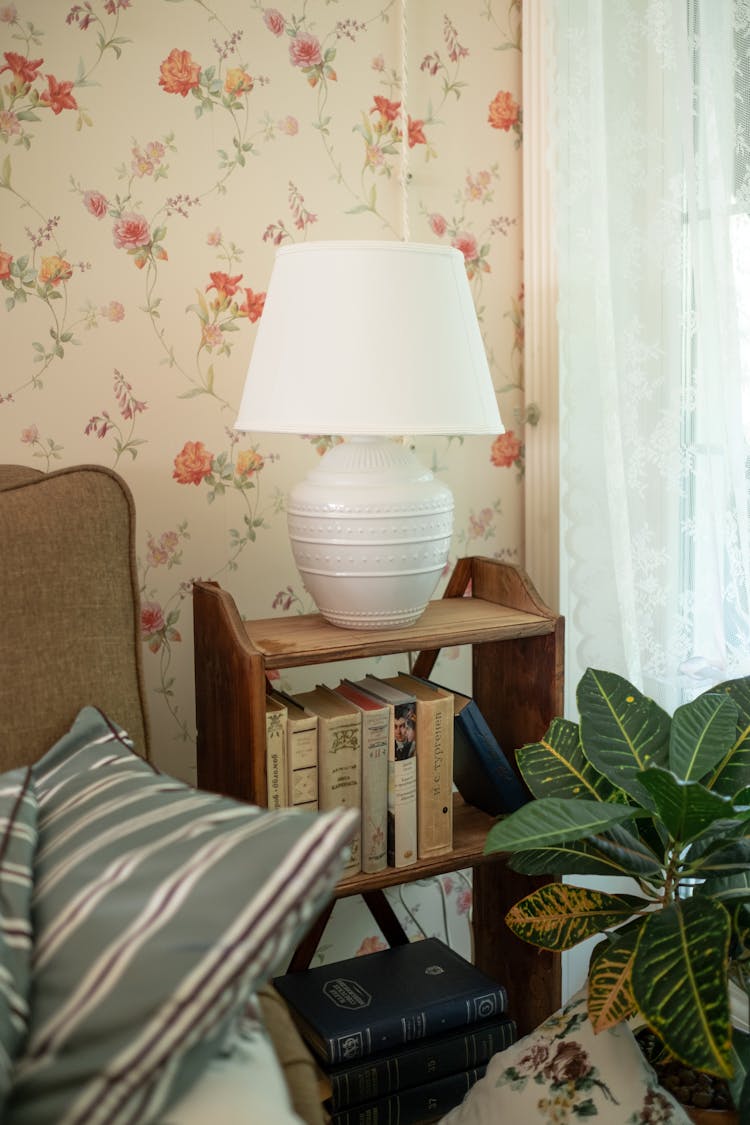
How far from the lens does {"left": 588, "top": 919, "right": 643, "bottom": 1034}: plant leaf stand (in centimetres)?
112

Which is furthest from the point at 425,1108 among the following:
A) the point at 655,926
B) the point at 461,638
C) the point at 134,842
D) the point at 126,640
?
the point at 134,842

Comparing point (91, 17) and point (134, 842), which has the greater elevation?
point (91, 17)

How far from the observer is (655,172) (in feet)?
5.00

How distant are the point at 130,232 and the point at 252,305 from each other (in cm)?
22

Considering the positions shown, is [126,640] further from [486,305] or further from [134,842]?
[486,305]

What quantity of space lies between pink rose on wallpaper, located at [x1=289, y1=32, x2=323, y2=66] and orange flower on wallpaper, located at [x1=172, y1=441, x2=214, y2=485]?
64cm

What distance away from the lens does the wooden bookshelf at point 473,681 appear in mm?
1344

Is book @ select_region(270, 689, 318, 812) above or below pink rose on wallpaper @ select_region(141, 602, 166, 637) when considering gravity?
below

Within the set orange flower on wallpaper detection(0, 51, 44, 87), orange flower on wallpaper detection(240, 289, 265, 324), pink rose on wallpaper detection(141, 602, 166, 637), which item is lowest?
pink rose on wallpaper detection(141, 602, 166, 637)

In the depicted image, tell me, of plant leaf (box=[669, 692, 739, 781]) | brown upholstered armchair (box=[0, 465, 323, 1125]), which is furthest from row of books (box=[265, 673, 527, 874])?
plant leaf (box=[669, 692, 739, 781])

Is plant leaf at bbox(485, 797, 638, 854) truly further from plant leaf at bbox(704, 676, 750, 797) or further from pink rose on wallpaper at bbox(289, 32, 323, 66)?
Result: pink rose on wallpaper at bbox(289, 32, 323, 66)

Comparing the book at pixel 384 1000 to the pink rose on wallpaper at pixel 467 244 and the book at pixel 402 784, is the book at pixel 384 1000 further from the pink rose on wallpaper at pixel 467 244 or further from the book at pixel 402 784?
the pink rose on wallpaper at pixel 467 244

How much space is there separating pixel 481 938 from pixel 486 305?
1.13 m

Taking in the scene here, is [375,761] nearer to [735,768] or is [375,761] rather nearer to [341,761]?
[341,761]
